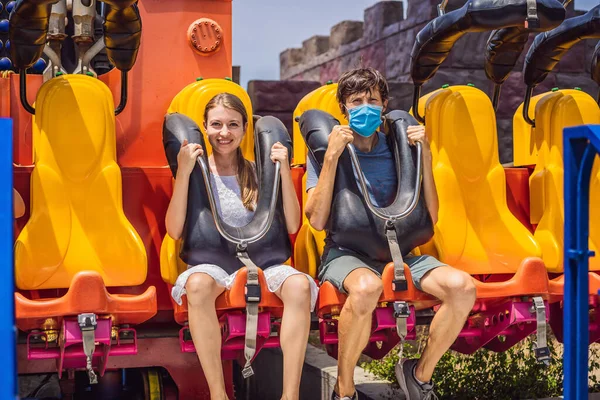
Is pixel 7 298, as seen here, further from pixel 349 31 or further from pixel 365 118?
pixel 349 31

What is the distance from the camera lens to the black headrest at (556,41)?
4.20 meters

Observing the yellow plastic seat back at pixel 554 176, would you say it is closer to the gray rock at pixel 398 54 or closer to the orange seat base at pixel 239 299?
the orange seat base at pixel 239 299

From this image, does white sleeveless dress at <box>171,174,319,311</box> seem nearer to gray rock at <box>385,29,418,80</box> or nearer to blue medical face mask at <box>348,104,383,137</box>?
blue medical face mask at <box>348,104,383,137</box>

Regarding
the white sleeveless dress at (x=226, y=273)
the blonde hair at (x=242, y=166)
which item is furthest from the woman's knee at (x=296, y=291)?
the blonde hair at (x=242, y=166)

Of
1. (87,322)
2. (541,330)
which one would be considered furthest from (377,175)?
(87,322)

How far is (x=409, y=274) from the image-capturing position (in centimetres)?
349

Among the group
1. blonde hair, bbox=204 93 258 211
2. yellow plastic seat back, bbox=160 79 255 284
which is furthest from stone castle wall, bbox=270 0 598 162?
blonde hair, bbox=204 93 258 211

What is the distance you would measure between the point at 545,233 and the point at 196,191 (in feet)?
5.52

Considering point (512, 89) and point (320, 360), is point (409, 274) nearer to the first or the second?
point (320, 360)

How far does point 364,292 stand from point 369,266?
0.80ft

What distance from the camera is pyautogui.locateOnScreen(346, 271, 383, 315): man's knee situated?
339cm

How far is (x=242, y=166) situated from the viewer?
3805 millimetres

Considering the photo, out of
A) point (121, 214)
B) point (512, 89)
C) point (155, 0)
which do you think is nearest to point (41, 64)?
point (155, 0)

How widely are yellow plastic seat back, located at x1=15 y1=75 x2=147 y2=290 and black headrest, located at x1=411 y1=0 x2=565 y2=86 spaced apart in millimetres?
1546
